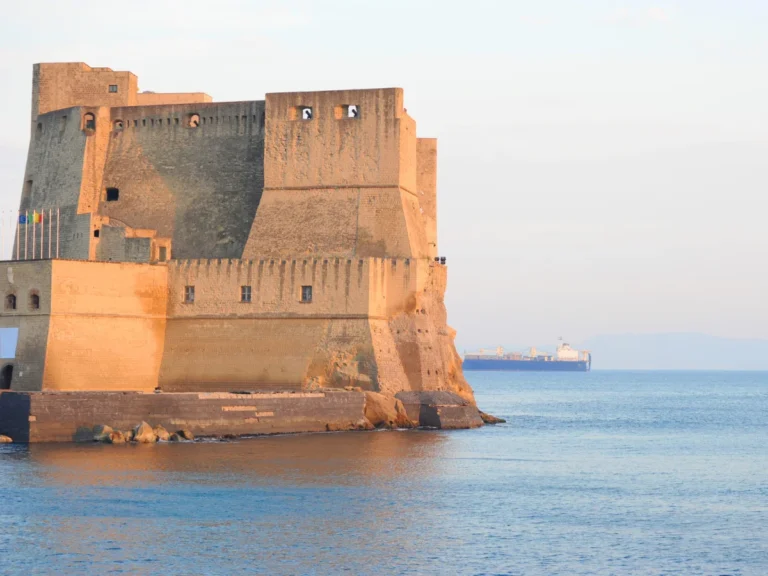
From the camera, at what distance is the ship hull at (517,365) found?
170 metres

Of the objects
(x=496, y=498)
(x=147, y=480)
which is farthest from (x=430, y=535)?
(x=147, y=480)

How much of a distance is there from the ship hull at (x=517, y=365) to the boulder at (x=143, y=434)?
452 ft

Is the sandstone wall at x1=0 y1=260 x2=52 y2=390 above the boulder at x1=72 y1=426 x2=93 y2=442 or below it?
above

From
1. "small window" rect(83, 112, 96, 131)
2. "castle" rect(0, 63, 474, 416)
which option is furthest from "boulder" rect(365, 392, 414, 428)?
"small window" rect(83, 112, 96, 131)

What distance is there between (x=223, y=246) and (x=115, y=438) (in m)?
12.4

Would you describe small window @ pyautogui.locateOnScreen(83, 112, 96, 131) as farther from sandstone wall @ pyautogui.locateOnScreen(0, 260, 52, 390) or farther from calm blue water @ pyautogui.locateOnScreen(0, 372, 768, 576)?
calm blue water @ pyautogui.locateOnScreen(0, 372, 768, 576)

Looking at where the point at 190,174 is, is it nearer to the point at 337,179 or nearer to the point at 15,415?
the point at 337,179

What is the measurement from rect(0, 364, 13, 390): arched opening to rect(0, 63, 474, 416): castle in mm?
59


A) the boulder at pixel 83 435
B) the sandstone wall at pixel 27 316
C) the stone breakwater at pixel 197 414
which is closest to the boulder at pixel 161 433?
the stone breakwater at pixel 197 414

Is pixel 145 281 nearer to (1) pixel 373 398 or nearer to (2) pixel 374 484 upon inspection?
(1) pixel 373 398

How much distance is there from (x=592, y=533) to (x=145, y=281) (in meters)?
21.1

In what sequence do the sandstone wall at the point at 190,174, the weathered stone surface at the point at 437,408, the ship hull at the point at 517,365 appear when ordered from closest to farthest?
the weathered stone surface at the point at 437,408
the sandstone wall at the point at 190,174
the ship hull at the point at 517,365

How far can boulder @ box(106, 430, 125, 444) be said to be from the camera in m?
32.5

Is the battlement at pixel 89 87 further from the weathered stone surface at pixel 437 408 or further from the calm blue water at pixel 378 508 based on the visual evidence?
the calm blue water at pixel 378 508
